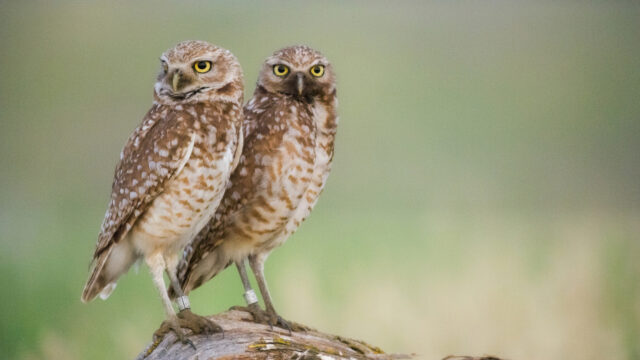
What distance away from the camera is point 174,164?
2.77m

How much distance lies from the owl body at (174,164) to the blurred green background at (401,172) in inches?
51.1

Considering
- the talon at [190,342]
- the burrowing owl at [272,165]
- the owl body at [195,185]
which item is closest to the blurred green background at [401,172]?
the burrowing owl at [272,165]

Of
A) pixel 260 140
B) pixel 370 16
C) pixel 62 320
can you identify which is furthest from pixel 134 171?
pixel 370 16

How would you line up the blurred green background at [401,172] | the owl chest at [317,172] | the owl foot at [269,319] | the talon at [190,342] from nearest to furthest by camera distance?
the talon at [190,342] < the owl foot at [269,319] < the owl chest at [317,172] < the blurred green background at [401,172]

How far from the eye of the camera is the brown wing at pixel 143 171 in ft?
9.12

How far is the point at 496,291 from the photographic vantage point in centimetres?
486

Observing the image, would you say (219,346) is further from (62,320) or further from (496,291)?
(496,291)

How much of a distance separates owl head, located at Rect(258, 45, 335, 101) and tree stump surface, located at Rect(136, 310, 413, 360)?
0.72 metres

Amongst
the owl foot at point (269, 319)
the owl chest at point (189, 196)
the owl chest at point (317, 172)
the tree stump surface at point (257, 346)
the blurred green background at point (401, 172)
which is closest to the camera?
the tree stump surface at point (257, 346)

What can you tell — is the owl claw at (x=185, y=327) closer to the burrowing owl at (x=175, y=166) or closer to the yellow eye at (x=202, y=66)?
the burrowing owl at (x=175, y=166)

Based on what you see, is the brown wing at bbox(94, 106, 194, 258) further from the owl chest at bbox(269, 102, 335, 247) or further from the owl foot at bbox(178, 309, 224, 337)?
the owl chest at bbox(269, 102, 335, 247)

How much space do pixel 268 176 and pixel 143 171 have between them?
1.37ft

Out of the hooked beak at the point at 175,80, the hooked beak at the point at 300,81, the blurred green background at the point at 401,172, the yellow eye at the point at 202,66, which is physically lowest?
the blurred green background at the point at 401,172

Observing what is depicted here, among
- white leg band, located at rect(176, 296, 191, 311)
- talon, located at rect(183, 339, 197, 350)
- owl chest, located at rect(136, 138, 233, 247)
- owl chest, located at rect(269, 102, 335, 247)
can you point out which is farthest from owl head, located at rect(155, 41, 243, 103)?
talon, located at rect(183, 339, 197, 350)
